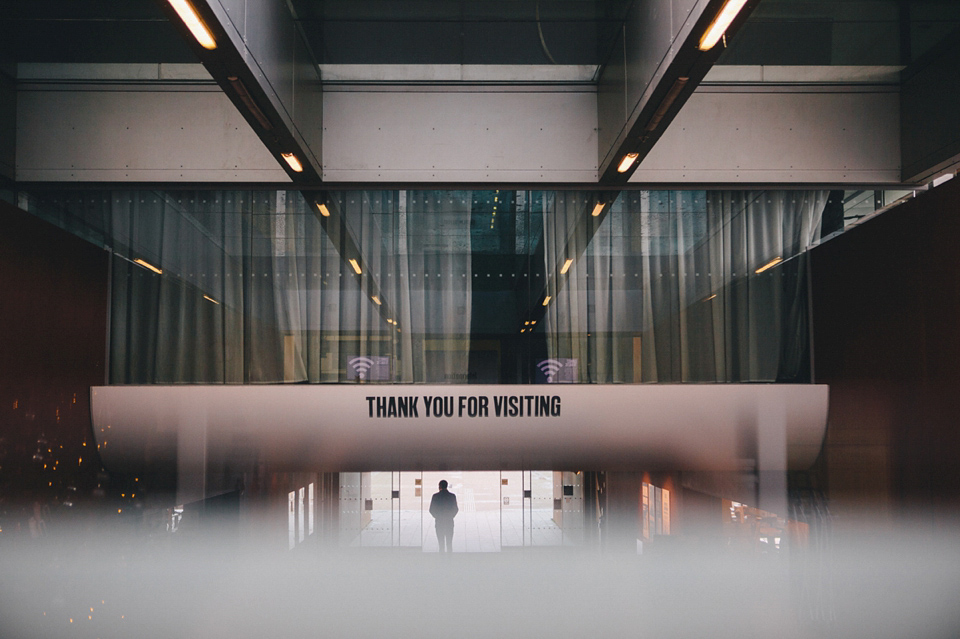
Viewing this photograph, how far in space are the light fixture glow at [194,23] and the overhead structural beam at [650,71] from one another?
2.18m

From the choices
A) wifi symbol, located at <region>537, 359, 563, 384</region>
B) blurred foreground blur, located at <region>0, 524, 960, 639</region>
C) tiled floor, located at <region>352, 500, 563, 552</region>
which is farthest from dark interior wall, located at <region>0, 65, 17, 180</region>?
tiled floor, located at <region>352, 500, 563, 552</region>

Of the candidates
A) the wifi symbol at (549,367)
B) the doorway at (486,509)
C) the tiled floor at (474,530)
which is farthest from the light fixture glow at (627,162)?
the tiled floor at (474,530)

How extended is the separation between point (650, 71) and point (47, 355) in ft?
14.9

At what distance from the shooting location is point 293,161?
4227 mm

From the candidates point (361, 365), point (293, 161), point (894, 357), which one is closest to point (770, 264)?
point (894, 357)

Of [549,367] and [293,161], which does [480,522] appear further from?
[293,161]

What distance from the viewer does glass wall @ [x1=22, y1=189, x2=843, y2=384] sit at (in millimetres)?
4934

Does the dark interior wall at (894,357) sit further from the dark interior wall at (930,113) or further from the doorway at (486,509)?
the doorway at (486,509)

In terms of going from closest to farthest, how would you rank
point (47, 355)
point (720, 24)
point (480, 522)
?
point (720, 24), point (47, 355), point (480, 522)

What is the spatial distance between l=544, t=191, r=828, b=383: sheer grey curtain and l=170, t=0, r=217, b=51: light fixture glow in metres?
3.01

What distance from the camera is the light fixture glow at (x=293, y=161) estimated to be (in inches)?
163

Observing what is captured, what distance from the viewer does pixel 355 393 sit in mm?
4684

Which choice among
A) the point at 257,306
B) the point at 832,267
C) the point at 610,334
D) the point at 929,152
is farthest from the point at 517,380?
the point at 929,152

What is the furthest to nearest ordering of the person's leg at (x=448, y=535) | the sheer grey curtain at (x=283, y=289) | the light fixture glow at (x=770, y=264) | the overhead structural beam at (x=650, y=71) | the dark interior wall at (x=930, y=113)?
the person's leg at (x=448, y=535)
the light fixture glow at (x=770, y=264)
the sheer grey curtain at (x=283, y=289)
the dark interior wall at (x=930, y=113)
the overhead structural beam at (x=650, y=71)
